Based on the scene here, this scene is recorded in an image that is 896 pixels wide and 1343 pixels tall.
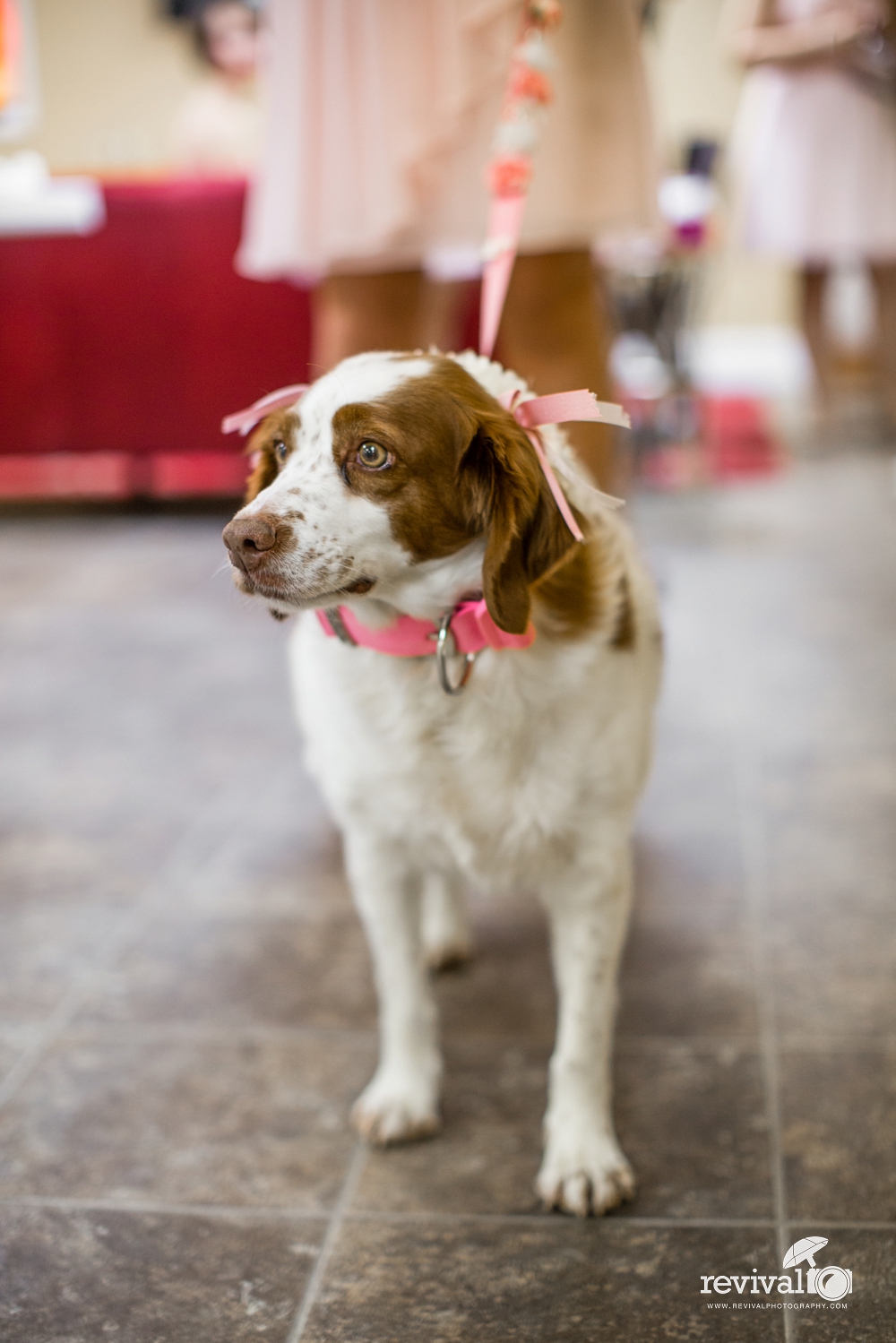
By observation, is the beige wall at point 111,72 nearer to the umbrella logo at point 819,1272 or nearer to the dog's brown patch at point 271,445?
the dog's brown patch at point 271,445

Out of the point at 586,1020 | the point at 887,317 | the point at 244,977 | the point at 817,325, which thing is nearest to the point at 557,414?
the point at 586,1020

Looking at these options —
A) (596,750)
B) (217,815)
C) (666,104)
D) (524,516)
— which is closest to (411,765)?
(596,750)

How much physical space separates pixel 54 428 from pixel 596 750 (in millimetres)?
3523

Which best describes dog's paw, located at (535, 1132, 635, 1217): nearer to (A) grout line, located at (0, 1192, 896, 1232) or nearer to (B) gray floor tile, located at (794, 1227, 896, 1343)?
(A) grout line, located at (0, 1192, 896, 1232)

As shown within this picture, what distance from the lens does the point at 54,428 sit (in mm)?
4320

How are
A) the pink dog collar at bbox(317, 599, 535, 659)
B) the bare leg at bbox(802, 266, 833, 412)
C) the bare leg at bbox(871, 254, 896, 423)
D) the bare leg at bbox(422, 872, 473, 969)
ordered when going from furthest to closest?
the bare leg at bbox(802, 266, 833, 412), the bare leg at bbox(871, 254, 896, 423), the bare leg at bbox(422, 872, 473, 969), the pink dog collar at bbox(317, 599, 535, 659)

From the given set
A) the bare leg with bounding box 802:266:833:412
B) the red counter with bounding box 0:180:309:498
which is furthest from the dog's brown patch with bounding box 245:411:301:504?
the bare leg with bounding box 802:266:833:412

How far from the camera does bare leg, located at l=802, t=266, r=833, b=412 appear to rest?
5.26 m

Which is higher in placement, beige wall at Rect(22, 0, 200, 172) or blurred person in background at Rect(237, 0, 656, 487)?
beige wall at Rect(22, 0, 200, 172)

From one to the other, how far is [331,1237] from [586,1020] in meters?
0.33

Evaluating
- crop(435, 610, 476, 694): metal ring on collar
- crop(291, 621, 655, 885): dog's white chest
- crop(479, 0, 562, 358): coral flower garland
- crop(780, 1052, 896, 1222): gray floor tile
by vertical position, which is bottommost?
crop(780, 1052, 896, 1222): gray floor tile

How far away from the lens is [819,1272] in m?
1.16

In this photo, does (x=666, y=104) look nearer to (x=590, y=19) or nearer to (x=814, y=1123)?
(x=590, y=19)

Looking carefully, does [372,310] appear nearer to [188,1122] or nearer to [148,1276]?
[188,1122]
